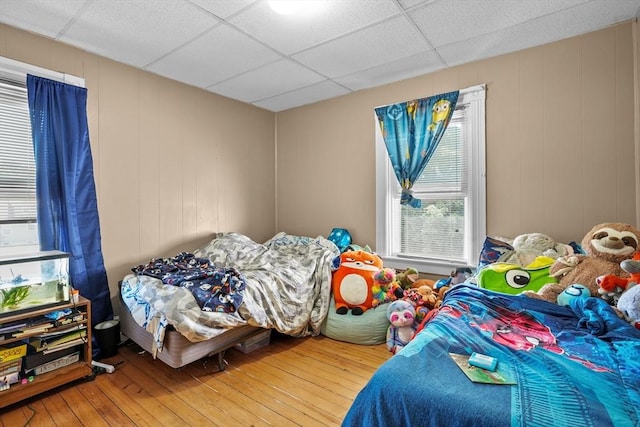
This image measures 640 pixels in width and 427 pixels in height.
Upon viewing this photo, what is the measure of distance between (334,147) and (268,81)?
102 centimetres

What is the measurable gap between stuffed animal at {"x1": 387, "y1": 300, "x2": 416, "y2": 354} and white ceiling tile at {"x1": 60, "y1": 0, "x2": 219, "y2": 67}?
2.49 m

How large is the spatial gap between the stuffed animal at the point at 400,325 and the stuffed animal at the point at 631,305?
4.06 feet

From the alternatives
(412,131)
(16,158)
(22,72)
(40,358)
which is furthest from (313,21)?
(40,358)

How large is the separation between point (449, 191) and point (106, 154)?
3.06m

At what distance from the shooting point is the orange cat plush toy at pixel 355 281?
9.04 feet

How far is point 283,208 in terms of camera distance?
419 cm

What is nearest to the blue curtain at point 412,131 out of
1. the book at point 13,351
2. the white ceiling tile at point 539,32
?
the white ceiling tile at point 539,32

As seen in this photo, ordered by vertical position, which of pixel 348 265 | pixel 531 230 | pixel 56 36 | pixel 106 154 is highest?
pixel 56 36

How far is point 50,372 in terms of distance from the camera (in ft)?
6.54

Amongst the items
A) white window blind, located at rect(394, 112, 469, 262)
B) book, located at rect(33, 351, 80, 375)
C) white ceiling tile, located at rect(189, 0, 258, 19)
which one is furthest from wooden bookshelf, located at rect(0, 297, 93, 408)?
white window blind, located at rect(394, 112, 469, 262)

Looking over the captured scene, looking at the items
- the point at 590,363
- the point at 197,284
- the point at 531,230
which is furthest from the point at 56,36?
the point at 531,230

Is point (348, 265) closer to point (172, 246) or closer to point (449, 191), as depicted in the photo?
point (449, 191)

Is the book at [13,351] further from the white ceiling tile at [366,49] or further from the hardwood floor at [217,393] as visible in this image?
the white ceiling tile at [366,49]

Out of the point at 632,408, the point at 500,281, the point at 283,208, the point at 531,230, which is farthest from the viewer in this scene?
the point at 283,208
